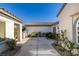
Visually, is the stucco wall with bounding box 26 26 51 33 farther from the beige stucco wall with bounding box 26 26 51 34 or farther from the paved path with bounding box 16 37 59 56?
the paved path with bounding box 16 37 59 56

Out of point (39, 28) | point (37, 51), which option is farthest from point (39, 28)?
point (37, 51)

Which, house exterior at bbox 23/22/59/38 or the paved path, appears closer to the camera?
the paved path

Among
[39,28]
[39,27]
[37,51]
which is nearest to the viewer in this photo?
[37,51]

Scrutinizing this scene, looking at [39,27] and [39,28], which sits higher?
[39,27]

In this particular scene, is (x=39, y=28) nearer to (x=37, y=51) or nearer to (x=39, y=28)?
(x=39, y=28)

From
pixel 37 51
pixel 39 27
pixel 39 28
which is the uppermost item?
pixel 39 27

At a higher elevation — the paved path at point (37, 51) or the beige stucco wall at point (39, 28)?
→ the beige stucco wall at point (39, 28)

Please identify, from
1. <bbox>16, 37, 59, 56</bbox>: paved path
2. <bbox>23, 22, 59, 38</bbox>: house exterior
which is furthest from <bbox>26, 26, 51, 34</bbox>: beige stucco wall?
<bbox>16, 37, 59, 56</bbox>: paved path

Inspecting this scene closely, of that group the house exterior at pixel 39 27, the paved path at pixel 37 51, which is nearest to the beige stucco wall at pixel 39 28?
the house exterior at pixel 39 27

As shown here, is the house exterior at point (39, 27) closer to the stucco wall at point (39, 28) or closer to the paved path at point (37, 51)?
the stucco wall at point (39, 28)

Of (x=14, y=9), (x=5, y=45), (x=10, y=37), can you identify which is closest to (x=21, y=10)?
(x=14, y=9)

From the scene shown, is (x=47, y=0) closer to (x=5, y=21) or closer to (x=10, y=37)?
(x=5, y=21)

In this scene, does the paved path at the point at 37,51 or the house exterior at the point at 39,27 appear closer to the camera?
the paved path at the point at 37,51

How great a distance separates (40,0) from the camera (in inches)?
319
